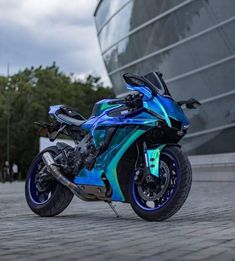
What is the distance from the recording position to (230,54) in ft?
79.8

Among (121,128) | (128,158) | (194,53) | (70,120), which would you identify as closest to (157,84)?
(121,128)

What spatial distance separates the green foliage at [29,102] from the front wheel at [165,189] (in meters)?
54.0

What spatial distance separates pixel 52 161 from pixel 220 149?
60.5 ft

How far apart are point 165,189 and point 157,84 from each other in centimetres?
132

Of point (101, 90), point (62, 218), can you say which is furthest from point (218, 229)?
Answer: point (101, 90)

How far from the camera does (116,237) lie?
593 cm

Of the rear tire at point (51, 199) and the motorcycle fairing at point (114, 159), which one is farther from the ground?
the motorcycle fairing at point (114, 159)

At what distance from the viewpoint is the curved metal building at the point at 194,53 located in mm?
24391

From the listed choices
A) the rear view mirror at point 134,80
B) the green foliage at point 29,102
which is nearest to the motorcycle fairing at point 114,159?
the rear view mirror at point 134,80

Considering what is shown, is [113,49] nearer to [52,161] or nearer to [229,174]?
[229,174]

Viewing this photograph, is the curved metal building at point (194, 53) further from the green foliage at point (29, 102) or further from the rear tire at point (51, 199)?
the green foliage at point (29, 102)

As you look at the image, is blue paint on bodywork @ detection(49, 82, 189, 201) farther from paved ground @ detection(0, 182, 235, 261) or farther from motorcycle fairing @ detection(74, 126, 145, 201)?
→ paved ground @ detection(0, 182, 235, 261)

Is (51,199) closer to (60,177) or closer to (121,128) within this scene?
(60,177)

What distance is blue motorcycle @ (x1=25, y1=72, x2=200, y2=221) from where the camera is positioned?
733 cm
